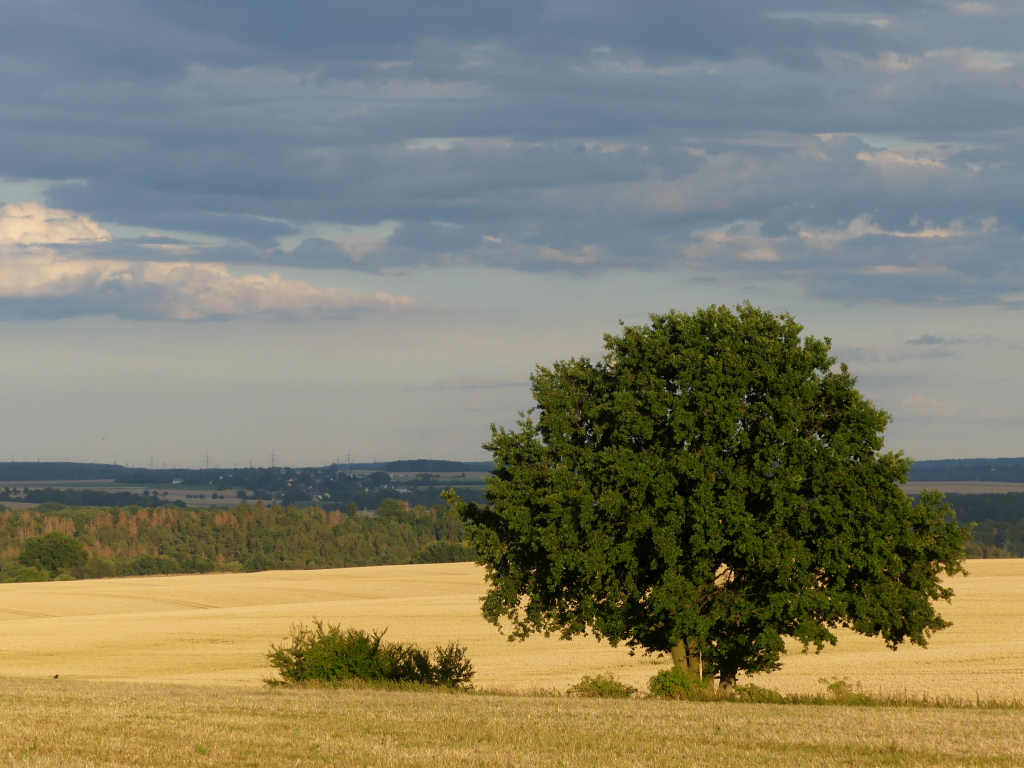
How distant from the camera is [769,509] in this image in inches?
1395

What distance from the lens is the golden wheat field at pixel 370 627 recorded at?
53719 mm

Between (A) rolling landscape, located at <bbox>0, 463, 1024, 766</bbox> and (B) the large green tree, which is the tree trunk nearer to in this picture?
(B) the large green tree

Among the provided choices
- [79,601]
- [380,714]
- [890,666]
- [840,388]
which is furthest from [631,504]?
[79,601]

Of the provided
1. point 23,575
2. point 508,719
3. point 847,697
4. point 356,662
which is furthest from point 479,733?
point 23,575

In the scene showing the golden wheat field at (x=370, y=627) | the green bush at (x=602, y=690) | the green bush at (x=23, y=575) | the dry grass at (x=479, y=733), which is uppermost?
the dry grass at (x=479, y=733)

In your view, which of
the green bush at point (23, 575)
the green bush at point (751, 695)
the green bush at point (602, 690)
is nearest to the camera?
the green bush at point (751, 695)

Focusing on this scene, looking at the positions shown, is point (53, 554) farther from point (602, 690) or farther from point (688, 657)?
point (602, 690)

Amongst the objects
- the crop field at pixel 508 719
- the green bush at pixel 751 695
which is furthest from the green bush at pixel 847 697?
the crop field at pixel 508 719

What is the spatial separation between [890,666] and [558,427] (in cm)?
2603

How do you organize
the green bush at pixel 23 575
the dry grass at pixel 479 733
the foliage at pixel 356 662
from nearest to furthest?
the dry grass at pixel 479 733 → the foliage at pixel 356 662 → the green bush at pixel 23 575

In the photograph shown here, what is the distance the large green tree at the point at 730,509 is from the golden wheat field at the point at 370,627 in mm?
4087

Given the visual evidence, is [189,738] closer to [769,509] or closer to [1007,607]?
[769,509]

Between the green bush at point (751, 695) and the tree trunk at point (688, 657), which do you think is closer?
the green bush at point (751, 695)

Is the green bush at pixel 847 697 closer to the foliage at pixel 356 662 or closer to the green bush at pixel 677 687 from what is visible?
the green bush at pixel 677 687
